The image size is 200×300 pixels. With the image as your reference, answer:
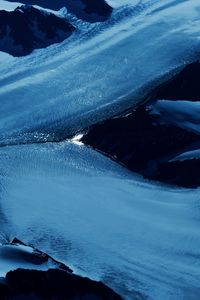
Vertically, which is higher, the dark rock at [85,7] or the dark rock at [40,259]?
the dark rock at [85,7]

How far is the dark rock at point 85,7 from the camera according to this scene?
36469 millimetres

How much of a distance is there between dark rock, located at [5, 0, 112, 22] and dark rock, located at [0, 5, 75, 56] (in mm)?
1646

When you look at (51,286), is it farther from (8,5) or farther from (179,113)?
(8,5)

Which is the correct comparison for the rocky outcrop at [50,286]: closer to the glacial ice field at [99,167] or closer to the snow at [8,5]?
the glacial ice field at [99,167]

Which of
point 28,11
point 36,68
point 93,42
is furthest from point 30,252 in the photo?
point 28,11

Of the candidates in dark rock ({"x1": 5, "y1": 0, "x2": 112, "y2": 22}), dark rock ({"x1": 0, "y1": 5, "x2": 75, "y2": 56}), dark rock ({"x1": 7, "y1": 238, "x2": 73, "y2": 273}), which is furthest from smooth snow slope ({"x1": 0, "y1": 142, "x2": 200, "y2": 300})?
dark rock ({"x1": 5, "y1": 0, "x2": 112, "y2": 22})

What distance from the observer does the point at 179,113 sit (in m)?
26.3

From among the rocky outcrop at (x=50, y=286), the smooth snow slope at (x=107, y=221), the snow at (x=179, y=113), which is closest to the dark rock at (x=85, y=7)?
the snow at (x=179, y=113)

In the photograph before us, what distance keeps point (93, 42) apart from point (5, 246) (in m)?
17.1

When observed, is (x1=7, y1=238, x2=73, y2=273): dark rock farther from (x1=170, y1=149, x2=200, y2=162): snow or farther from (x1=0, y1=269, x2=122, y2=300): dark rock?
(x1=170, y1=149, x2=200, y2=162): snow

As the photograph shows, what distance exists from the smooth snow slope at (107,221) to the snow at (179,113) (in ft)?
9.43

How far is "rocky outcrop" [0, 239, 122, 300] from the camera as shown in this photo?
55.5ft

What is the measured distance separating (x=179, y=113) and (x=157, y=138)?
57.8 inches

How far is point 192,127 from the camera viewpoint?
25562mm
